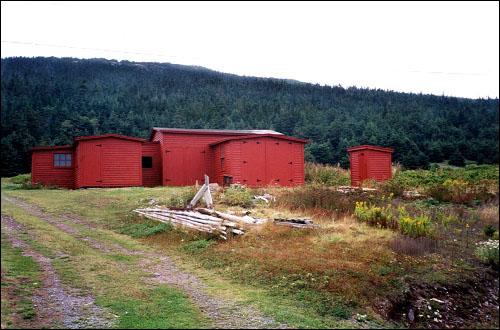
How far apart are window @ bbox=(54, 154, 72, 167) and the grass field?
10.8 metres

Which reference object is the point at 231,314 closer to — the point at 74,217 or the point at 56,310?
the point at 56,310

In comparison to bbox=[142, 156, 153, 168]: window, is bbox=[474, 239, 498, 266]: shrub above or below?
below

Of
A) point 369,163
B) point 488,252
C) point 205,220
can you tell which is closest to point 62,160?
point 205,220

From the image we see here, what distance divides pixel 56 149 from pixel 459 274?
21980 mm

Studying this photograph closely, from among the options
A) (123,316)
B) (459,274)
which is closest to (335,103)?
(459,274)

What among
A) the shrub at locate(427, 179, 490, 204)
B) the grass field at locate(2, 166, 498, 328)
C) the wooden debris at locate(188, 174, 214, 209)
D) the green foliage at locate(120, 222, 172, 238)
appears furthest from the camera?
the wooden debris at locate(188, 174, 214, 209)

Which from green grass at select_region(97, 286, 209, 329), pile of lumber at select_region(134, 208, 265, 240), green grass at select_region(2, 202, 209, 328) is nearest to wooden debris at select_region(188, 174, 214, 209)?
pile of lumber at select_region(134, 208, 265, 240)

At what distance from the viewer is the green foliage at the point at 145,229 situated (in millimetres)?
11938

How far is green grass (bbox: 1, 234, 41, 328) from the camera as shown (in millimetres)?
5387

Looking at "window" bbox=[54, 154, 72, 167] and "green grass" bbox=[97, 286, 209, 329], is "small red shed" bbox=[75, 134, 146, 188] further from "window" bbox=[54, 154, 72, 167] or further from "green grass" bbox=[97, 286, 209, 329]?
"green grass" bbox=[97, 286, 209, 329]

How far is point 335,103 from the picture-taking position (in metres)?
58.4

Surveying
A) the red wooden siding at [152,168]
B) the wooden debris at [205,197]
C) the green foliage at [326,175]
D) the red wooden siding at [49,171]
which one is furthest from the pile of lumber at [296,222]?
the red wooden siding at [152,168]

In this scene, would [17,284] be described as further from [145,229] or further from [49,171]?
[49,171]

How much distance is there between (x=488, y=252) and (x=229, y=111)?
5118 centimetres
